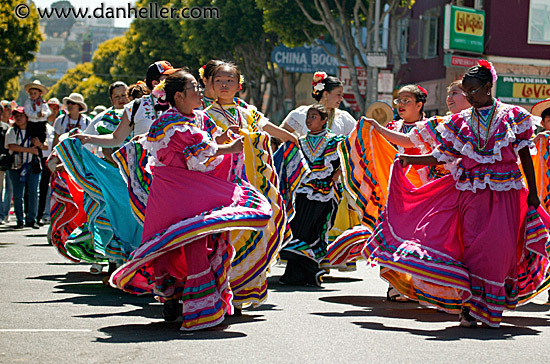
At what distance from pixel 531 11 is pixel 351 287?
2775cm

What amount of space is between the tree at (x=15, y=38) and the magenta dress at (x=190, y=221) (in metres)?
31.7

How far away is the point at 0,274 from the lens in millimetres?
10656

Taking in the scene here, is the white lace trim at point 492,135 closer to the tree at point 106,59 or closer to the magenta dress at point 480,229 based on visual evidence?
the magenta dress at point 480,229

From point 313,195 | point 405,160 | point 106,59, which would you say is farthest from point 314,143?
point 106,59

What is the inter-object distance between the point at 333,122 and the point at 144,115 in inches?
106

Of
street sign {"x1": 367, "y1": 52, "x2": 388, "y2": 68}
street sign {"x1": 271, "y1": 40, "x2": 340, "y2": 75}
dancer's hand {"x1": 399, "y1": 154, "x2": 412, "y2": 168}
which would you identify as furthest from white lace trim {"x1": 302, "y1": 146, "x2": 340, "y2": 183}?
street sign {"x1": 271, "y1": 40, "x2": 340, "y2": 75}

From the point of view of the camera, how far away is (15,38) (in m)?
38.5

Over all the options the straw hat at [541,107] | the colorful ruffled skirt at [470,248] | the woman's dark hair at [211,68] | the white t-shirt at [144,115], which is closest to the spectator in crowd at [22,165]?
the white t-shirt at [144,115]

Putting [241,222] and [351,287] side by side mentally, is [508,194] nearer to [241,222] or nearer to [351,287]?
[241,222]

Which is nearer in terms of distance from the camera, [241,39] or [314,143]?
[314,143]

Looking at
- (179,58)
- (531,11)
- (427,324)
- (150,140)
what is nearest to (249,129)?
(150,140)

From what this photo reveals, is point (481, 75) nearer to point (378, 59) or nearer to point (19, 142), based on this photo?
point (19, 142)

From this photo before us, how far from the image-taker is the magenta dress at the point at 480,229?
7.59 metres

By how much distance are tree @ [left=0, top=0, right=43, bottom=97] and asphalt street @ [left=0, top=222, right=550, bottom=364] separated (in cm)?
2934
